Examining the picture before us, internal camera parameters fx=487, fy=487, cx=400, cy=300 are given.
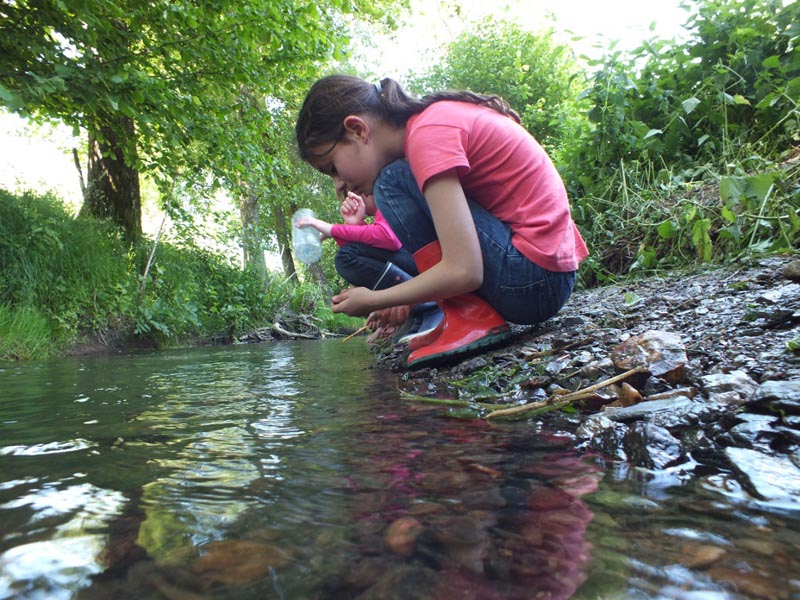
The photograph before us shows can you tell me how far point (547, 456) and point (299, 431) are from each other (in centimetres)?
53

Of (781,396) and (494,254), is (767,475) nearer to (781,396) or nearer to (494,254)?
(781,396)

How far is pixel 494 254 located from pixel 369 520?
1.30 metres

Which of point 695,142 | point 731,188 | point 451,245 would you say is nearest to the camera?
point 451,245

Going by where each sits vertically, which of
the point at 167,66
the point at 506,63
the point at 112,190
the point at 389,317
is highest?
the point at 506,63

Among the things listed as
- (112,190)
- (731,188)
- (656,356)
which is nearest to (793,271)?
(731,188)

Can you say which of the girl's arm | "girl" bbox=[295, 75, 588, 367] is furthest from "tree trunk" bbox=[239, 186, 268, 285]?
the girl's arm

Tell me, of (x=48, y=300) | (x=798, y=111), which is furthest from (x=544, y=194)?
(x=48, y=300)

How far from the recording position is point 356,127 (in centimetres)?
178

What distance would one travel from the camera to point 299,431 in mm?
1058

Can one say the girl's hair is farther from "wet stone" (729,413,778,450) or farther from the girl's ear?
"wet stone" (729,413,778,450)

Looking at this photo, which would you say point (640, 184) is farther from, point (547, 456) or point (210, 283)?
point (210, 283)

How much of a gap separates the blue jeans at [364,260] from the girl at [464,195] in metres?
0.55

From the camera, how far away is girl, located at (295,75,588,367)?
1.65 meters

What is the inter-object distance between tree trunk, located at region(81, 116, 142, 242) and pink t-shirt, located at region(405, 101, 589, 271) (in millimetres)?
4973
